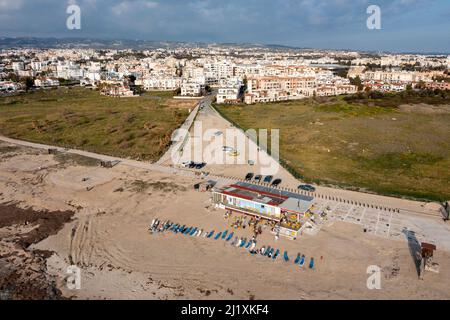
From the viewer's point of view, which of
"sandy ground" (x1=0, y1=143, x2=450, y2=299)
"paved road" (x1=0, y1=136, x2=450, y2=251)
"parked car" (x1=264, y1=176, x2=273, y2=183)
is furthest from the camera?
"parked car" (x1=264, y1=176, x2=273, y2=183)

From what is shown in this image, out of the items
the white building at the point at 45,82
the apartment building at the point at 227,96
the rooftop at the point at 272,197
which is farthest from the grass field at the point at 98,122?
the white building at the point at 45,82

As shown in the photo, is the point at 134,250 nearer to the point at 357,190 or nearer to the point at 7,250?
the point at 7,250

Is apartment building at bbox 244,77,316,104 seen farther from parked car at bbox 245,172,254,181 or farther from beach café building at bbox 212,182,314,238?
beach café building at bbox 212,182,314,238

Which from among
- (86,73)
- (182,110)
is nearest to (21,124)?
(182,110)

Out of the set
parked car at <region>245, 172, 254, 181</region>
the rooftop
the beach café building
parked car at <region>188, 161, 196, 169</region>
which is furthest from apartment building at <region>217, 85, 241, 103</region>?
the beach café building

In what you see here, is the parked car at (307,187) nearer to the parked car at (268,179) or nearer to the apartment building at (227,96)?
the parked car at (268,179)

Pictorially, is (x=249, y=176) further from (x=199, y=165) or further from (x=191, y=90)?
(x=191, y=90)
